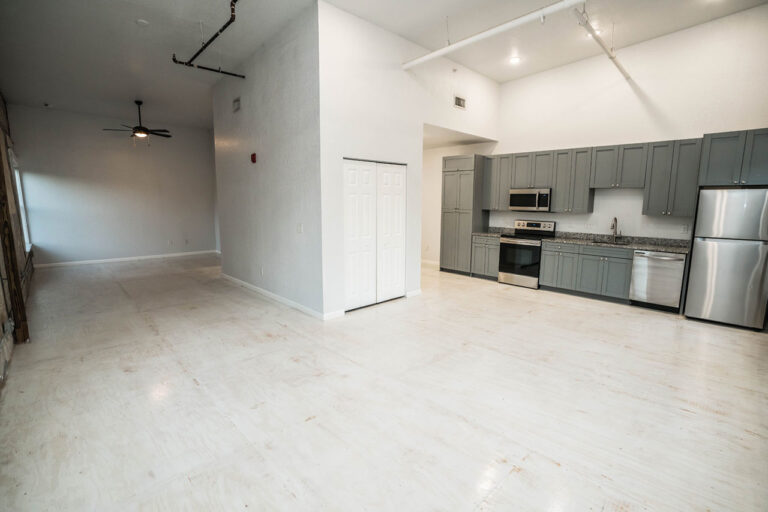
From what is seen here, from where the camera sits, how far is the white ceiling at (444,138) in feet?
19.5

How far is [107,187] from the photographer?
8.69 m

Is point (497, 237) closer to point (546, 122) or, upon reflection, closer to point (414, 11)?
point (546, 122)

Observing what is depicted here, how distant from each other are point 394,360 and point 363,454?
1.29 m

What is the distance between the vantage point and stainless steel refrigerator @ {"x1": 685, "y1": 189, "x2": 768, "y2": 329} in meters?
3.97

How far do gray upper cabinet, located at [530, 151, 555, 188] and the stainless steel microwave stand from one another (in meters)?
0.12

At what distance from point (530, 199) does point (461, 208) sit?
4.26ft

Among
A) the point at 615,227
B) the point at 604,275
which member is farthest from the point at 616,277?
the point at 615,227

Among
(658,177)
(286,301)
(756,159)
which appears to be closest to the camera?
(756,159)

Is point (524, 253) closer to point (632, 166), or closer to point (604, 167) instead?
point (604, 167)

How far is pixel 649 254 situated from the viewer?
4820 mm

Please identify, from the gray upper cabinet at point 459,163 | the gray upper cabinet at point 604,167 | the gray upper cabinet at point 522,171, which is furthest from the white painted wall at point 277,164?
the gray upper cabinet at point 604,167

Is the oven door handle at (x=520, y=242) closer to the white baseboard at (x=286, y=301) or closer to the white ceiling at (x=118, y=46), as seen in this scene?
the white baseboard at (x=286, y=301)

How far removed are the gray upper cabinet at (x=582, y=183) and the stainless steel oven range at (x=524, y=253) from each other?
0.63 m

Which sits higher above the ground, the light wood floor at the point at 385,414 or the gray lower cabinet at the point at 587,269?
the gray lower cabinet at the point at 587,269
